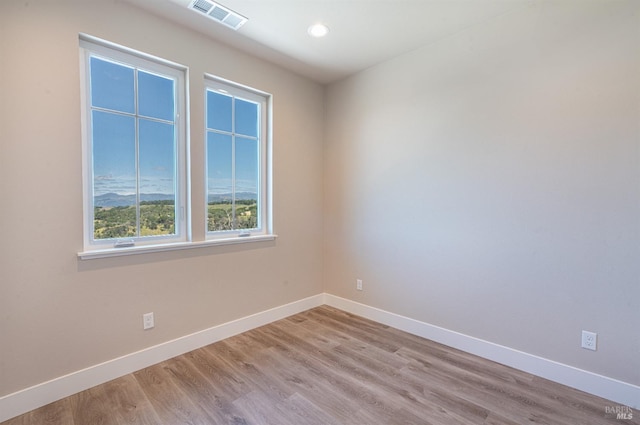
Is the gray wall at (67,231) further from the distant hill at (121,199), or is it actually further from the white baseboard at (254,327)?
the distant hill at (121,199)

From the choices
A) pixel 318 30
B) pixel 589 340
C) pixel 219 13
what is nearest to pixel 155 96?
pixel 219 13

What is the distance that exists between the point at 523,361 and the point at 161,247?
290cm

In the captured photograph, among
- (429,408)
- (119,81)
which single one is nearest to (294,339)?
(429,408)

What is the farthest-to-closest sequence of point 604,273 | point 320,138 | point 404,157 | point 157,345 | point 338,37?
1. point 320,138
2. point 404,157
3. point 338,37
4. point 157,345
5. point 604,273

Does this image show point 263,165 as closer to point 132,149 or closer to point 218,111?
point 218,111

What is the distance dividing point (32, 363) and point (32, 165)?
1.21 meters

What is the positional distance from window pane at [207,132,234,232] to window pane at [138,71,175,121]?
1.29 feet

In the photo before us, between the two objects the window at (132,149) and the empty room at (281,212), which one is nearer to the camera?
the empty room at (281,212)

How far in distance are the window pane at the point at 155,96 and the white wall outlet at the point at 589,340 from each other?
345 cm

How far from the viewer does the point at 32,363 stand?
1.83 m

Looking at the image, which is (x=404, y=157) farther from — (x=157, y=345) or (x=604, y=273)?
(x=157, y=345)

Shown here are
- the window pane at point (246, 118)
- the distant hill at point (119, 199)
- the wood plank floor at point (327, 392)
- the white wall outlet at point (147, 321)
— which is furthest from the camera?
the window pane at point (246, 118)

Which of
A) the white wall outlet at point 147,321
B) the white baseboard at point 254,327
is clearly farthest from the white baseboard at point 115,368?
the white wall outlet at point 147,321

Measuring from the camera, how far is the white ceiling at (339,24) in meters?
2.17
